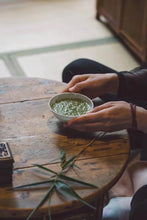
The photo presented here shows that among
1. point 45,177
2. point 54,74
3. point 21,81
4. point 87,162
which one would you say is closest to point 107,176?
point 87,162

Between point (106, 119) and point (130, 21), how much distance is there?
86.0 inches

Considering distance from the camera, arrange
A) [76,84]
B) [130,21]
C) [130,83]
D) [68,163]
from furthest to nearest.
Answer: [130,21] < [130,83] < [76,84] < [68,163]

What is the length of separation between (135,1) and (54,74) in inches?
36.6

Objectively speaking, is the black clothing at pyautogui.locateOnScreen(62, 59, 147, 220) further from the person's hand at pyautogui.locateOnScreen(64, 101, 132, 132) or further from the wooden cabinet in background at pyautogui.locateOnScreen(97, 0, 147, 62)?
the wooden cabinet in background at pyautogui.locateOnScreen(97, 0, 147, 62)

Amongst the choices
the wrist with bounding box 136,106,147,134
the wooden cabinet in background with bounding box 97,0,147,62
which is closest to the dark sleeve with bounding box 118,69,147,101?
the wrist with bounding box 136,106,147,134

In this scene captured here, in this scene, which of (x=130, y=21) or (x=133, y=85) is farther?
(x=130, y=21)

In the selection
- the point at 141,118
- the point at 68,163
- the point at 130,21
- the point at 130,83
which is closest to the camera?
the point at 68,163

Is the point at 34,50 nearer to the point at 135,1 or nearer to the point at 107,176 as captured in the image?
the point at 135,1

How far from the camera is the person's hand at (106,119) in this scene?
4.01 ft

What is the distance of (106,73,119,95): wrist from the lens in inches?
58.8

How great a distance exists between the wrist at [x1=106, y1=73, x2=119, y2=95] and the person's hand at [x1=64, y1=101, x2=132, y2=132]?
25cm

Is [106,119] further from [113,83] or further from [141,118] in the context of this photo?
[113,83]

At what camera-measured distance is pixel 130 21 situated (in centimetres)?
322

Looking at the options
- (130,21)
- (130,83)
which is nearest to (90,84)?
(130,83)
